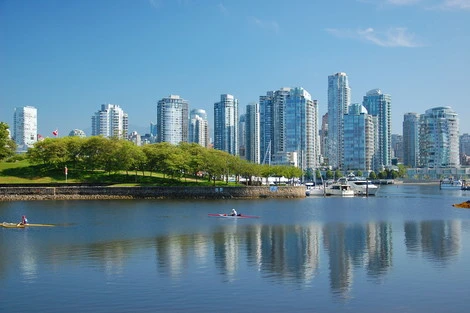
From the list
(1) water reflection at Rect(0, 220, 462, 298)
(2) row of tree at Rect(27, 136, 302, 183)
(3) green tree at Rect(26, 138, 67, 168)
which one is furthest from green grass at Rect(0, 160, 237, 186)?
(1) water reflection at Rect(0, 220, 462, 298)

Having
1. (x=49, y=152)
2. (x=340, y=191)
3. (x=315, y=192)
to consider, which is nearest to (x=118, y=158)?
(x=49, y=152)

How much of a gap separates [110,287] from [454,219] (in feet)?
174

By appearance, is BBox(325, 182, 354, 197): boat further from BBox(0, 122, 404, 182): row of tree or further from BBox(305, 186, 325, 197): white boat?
BBox(0, 122, 404, 182): row of tree

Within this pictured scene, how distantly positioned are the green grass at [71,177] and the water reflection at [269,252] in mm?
55767

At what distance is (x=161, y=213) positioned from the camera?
7100 cm

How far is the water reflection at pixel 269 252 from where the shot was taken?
A: 32.9 m

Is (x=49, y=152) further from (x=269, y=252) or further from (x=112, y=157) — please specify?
(x=269, y=252)

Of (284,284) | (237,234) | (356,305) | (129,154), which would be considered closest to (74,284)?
(284,284)

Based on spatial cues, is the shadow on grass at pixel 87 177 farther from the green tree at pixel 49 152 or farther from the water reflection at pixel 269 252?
the water reflection at pixel 269 252

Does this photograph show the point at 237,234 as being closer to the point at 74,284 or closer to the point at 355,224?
the point at 355,224

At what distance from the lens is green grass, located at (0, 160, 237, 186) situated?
103000mm

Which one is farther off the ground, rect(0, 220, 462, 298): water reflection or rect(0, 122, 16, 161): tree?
rect(0, 122, 16, 161): tree

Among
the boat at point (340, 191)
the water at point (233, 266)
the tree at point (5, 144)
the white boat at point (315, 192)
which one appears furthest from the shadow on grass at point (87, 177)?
the water at point (233, 266)

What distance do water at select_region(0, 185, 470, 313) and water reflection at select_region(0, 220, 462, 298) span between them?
0.08 meters
